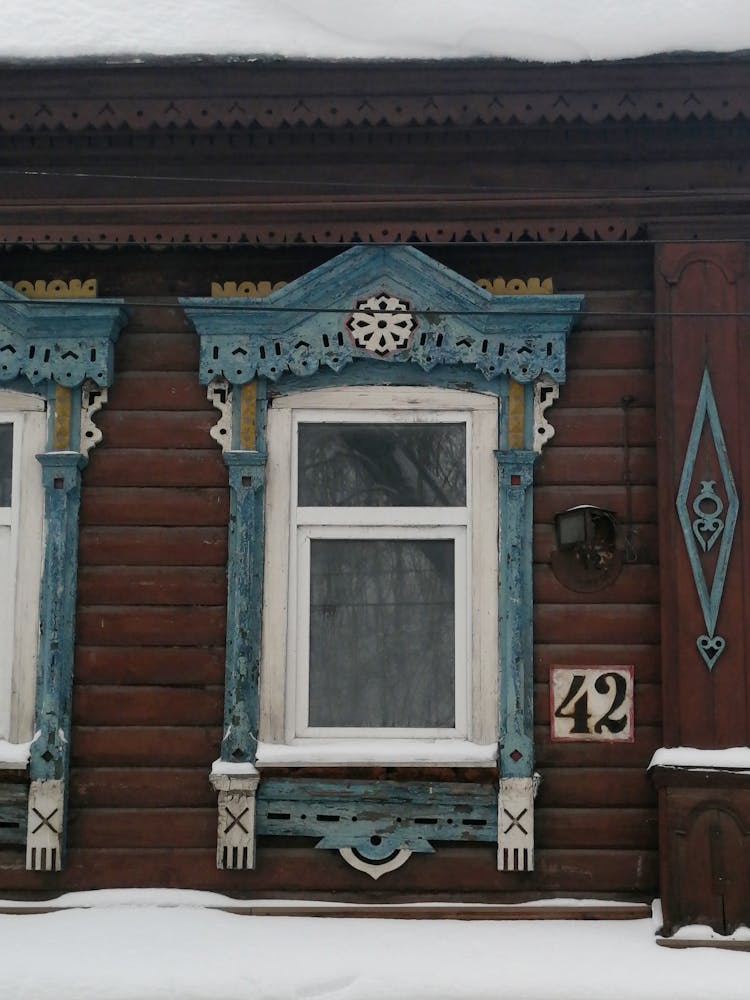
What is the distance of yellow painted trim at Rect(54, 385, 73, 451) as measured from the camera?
6336 mm

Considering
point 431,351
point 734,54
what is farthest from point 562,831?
point 734,54

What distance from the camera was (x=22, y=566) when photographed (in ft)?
20.6

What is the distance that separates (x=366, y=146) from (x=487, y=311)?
931 mm

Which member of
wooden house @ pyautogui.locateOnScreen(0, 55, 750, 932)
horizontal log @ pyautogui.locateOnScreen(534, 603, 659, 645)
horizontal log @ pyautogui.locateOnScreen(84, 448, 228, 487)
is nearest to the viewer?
wooden house @ pyautogui.locateOnScreen(0, 55, 750, 932)

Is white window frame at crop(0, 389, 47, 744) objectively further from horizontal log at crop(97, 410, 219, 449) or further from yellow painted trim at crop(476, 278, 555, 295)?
yellow painted trim at crop(476, 278, 555, 295)

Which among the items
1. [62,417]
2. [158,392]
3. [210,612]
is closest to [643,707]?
[210,612]

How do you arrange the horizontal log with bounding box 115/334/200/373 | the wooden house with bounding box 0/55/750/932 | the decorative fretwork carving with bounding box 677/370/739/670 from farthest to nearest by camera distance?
the horizontal log with bounding box 115/334/200/373 → the wooden house with bounding box 0/55/750/932 → the decorative fretwork carving with bounding box 677/370/739/670

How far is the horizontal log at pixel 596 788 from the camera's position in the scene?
19.7 feet

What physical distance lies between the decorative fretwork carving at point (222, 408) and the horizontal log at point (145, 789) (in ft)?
4.75

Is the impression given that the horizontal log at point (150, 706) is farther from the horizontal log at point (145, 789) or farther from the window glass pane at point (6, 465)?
the window glass pane at point (6, 465)

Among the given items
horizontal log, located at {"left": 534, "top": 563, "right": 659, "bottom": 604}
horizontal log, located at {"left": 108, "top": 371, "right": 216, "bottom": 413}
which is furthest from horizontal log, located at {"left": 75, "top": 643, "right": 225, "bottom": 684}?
horizontal log, located at {"left": 534, "top": 563, "right": 659, "bottom": 604}

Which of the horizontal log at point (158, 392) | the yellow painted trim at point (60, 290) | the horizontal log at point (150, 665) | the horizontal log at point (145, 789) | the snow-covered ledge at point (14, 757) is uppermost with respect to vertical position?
the yellow painted trim at point (60, 290)

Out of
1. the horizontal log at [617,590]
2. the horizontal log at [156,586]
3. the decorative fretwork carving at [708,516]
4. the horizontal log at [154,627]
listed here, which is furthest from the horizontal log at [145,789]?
the decorative fretwork carving at [708,516]

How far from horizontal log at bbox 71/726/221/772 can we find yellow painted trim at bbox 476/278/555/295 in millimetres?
2306
